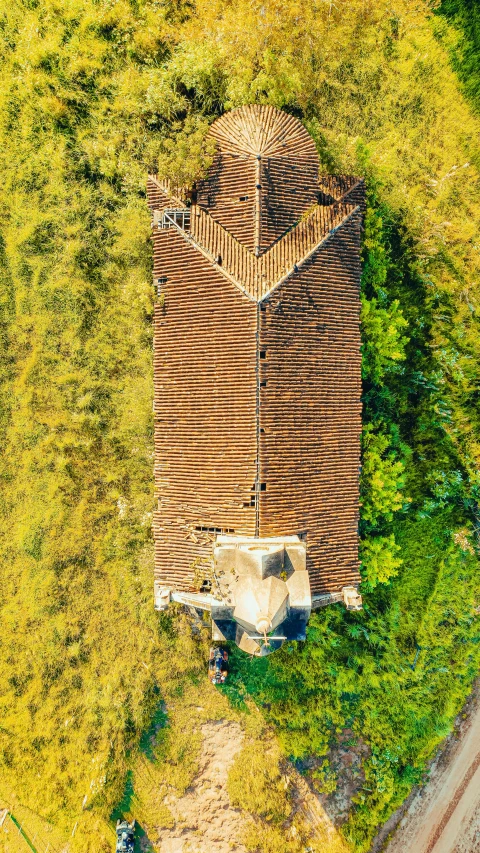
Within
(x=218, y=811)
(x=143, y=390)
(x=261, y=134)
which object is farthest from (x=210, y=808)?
(x=261, y=134)

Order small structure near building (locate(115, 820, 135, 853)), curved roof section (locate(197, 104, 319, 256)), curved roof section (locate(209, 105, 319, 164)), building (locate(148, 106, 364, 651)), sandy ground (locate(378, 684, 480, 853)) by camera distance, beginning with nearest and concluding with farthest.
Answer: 1. building (locate(148, 106, 364, 651))
2. curved roof section (locate(197, 104, 319, 256))
3. curved roof section (locate(209, 105, 319, 164))
4. small structure near building (locate(115, 820, 135, 853))
5. sandy ground (locate(378, 684, 480, 853))

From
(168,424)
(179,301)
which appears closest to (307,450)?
(168,424)

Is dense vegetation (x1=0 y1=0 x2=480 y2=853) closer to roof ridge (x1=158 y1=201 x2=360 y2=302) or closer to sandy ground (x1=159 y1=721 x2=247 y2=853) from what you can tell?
sandy ground (x1=159 y1=721 x2=247 y2=853)

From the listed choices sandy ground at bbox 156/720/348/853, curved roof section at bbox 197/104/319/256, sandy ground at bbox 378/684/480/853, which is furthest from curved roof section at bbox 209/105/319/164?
sandy ground at bbox 378/684/480/853

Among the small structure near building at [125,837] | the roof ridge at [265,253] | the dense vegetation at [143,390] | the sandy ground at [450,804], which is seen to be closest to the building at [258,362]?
the roof ridge at [265,253]

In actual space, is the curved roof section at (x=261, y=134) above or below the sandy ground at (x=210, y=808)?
above

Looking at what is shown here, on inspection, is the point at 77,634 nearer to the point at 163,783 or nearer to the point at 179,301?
the point at 163,783

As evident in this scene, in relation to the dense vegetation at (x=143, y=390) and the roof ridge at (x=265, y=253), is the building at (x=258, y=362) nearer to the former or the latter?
the roof ridge at (x=265, y=253)
